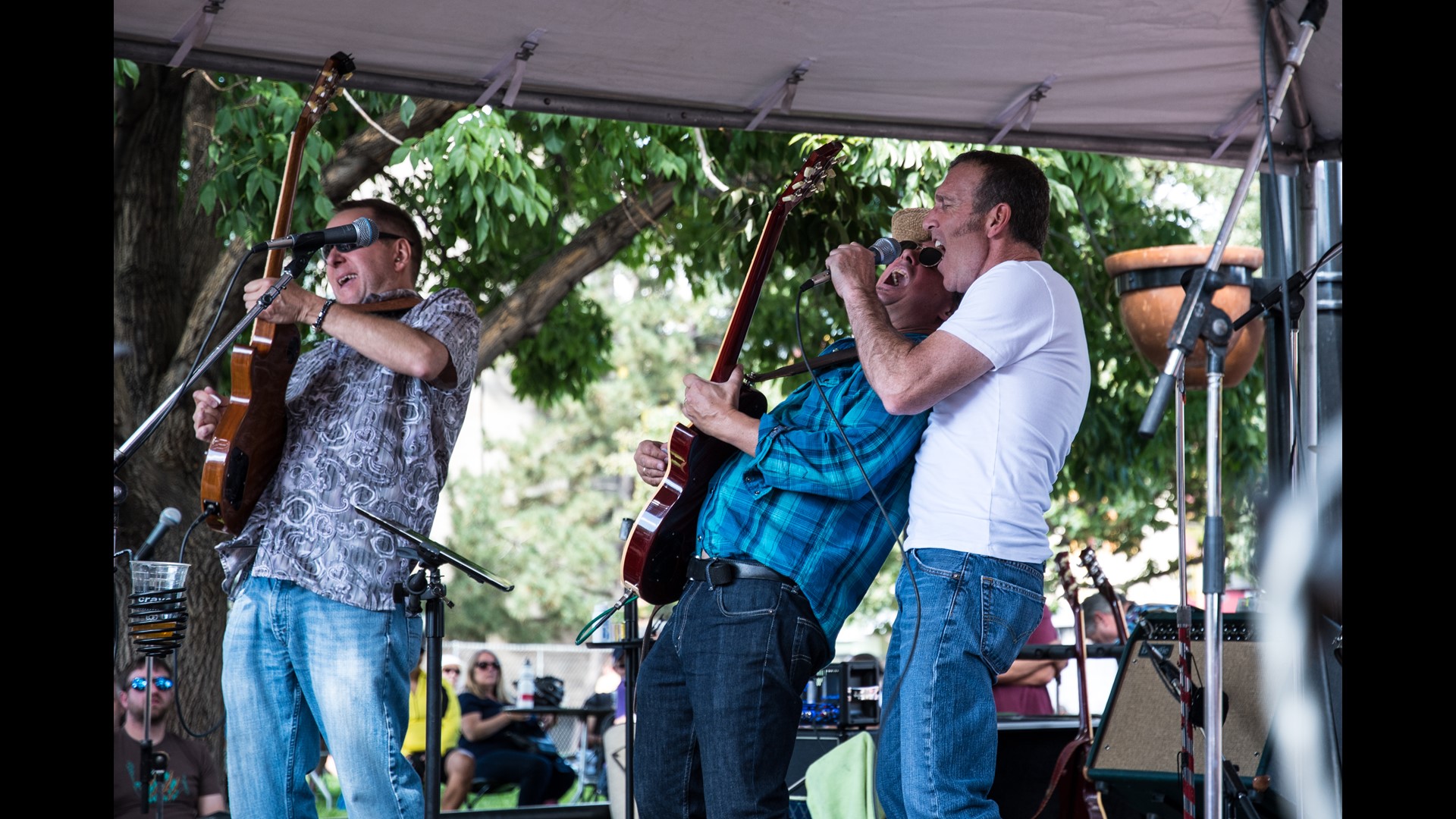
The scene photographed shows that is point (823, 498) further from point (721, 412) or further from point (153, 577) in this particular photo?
point (153, 577)

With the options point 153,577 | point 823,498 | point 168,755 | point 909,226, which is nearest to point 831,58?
point 909,226

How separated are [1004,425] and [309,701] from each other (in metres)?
1.72

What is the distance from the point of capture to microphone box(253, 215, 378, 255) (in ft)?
10.5

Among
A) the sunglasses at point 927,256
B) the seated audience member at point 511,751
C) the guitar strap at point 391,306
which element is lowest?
the seated audience member at point 511,751

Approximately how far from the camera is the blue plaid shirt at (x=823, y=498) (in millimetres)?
2844

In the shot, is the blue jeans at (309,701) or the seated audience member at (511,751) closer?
the blue jeans at (309,701)

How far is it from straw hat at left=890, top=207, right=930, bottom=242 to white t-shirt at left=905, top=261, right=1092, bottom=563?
576mm

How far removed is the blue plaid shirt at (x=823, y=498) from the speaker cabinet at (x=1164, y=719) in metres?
1.61

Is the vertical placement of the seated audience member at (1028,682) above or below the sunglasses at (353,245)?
below

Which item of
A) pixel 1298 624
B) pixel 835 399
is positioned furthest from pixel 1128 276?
pixel 835 399

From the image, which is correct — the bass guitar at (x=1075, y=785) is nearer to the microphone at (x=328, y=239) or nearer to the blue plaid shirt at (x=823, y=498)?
the blue plaid shirt at (x=823, y=498)

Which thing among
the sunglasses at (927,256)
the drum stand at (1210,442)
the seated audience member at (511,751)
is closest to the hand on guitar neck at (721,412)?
the sunglasses at (927,256)

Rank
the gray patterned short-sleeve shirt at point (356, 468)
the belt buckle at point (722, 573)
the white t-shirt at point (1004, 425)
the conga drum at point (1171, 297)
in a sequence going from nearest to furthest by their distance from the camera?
the white t-shirt at point (1004, 425), the belt buckle at point (722, 573), the gray patterned short-sleeve shirt at point (356, 468), the conga drum at point (1171, 297)
